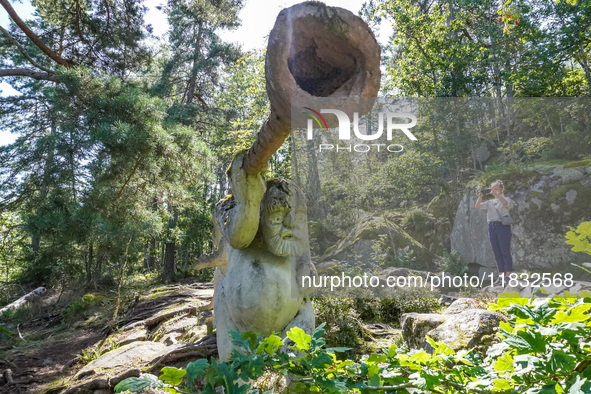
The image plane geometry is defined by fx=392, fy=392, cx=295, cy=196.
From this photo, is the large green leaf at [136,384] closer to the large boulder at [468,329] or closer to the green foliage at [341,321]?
the large boulder at [468,329]

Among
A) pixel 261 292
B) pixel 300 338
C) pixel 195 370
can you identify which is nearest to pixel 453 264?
pixel 261 292

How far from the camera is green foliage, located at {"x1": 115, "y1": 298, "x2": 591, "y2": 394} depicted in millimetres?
675

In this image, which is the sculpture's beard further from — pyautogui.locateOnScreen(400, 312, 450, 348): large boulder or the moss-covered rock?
pyautogui.locateOnScreen(400, 312, 450, 348): large boulder

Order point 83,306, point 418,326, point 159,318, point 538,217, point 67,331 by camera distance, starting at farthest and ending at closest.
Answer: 1. point 83,306
2. point 67,331
3. point 159,318
4. point 418,326
5. point 538,217

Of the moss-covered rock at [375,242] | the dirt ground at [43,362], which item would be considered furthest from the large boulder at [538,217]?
the dirt ground at [43,362]

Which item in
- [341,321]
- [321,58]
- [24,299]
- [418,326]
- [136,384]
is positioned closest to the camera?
[136,384]

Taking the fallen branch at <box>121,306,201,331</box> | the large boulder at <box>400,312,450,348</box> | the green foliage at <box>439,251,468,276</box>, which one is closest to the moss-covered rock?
the green foliage at <box>439,251,468,276</box>

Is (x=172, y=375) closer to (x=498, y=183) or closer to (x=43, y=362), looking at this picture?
(x=498, y=183)

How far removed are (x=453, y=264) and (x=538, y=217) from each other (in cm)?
42

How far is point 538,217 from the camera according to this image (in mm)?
1732

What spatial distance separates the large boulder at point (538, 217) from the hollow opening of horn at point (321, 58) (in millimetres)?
986

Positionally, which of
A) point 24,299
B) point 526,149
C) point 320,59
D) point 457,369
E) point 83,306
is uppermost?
point 320,59

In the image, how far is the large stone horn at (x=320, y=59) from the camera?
1.08 meters

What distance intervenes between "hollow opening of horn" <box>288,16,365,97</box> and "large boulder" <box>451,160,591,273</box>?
0.99 metres
